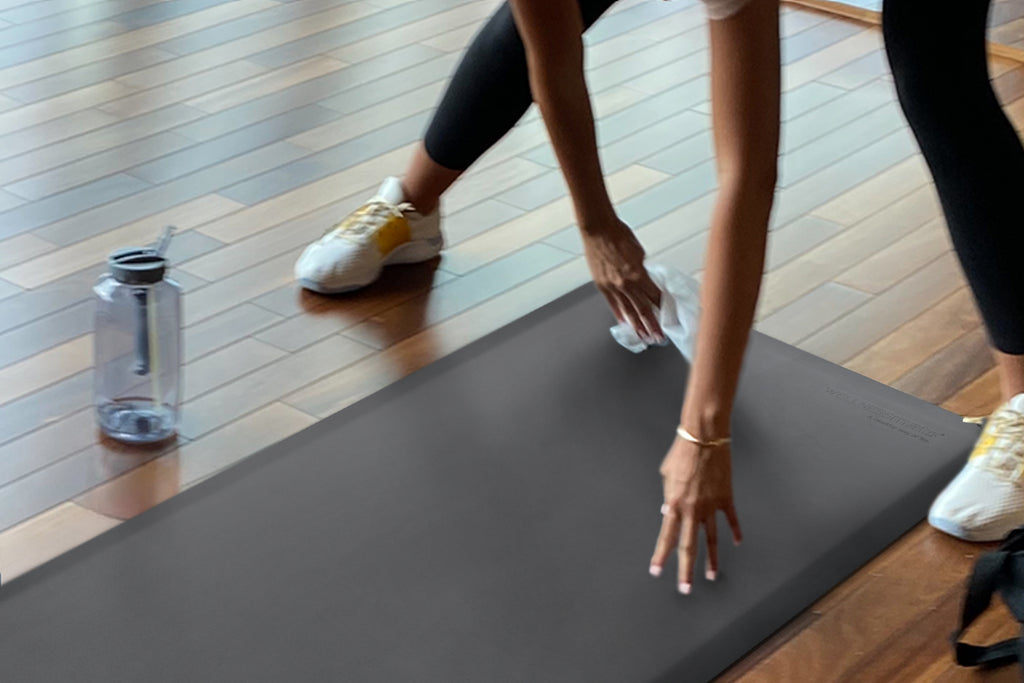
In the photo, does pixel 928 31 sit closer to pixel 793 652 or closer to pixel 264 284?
pixel 793 652

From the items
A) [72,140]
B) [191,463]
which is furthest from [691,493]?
[72,140]

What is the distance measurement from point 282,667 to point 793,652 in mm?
536

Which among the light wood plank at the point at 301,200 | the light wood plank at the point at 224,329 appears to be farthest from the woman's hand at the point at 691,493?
the light wood plank at the point at 301,200

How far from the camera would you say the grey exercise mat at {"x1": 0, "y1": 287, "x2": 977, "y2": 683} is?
1481 millimetres

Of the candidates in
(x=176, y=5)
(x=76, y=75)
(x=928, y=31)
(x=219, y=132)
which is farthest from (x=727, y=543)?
(x=176, y=5)

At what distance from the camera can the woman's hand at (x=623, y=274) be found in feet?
6.24

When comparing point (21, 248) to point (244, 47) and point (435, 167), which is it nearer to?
point (435, 167)

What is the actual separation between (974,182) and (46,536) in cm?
115

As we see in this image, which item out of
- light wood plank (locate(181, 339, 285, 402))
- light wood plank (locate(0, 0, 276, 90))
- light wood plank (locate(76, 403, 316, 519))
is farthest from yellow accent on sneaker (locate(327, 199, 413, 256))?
light wood plank (locate(0, 0, 276, 90))

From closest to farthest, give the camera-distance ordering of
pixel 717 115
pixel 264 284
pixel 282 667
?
pixel 717 115 < pixel 282 667 < pixel 264 284

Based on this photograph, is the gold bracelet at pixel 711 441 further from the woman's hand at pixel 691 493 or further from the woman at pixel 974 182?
the woman at pixel 974 182

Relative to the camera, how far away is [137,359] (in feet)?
6.09

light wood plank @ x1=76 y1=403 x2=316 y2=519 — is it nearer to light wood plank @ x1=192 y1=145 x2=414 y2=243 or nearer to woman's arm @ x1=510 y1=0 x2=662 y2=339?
woman's arm @ x1=510 y1=0 x2=662 y2=339

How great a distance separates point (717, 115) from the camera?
1312mm
